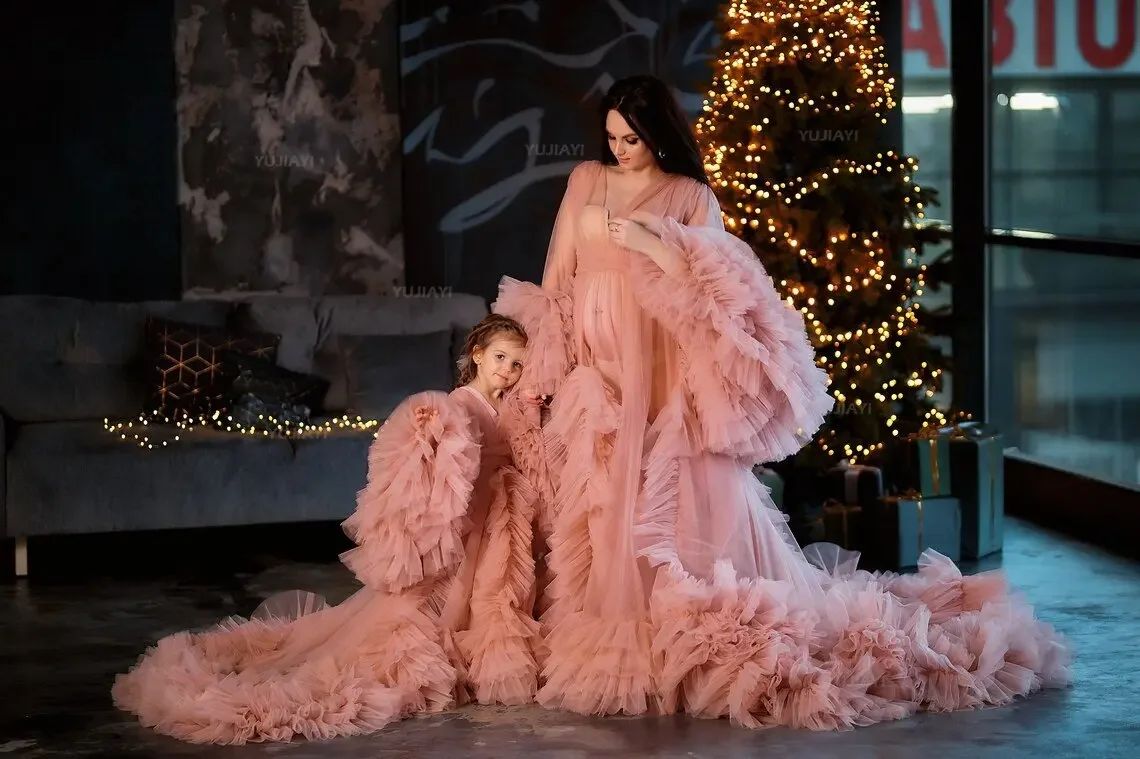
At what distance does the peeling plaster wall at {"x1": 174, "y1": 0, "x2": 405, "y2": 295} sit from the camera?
809 centimetres

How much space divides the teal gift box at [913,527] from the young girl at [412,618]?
218 centimetres

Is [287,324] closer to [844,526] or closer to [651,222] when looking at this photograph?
[844,526]

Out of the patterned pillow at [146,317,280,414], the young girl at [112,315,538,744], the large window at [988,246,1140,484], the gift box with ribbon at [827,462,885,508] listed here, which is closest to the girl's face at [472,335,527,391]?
the young girl at [112,315,538,744]

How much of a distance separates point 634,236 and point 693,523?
0.82 meters

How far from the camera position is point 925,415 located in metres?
7.21

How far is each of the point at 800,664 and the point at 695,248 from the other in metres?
1.17

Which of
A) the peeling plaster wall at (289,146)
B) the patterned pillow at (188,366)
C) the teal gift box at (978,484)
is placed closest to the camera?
the teal gift box at (978,484)

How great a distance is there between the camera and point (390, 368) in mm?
7238

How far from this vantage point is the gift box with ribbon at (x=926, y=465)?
6543 mm

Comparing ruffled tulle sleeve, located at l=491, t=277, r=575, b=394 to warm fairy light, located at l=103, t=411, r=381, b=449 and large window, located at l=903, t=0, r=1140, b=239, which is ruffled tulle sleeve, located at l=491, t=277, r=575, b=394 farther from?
large window, located at l=903, t=0, r=1140, b=239

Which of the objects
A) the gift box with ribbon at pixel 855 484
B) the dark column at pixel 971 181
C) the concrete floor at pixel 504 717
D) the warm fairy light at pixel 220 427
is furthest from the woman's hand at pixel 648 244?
the dark column at pixel 971 181

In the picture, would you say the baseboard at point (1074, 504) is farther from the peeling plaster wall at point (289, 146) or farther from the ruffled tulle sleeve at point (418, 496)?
the ruffled tulle sleeve at point (418, 496)

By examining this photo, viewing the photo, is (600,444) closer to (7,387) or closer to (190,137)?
(7,387)

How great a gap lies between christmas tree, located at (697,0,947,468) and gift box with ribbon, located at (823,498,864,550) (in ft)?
1.38
